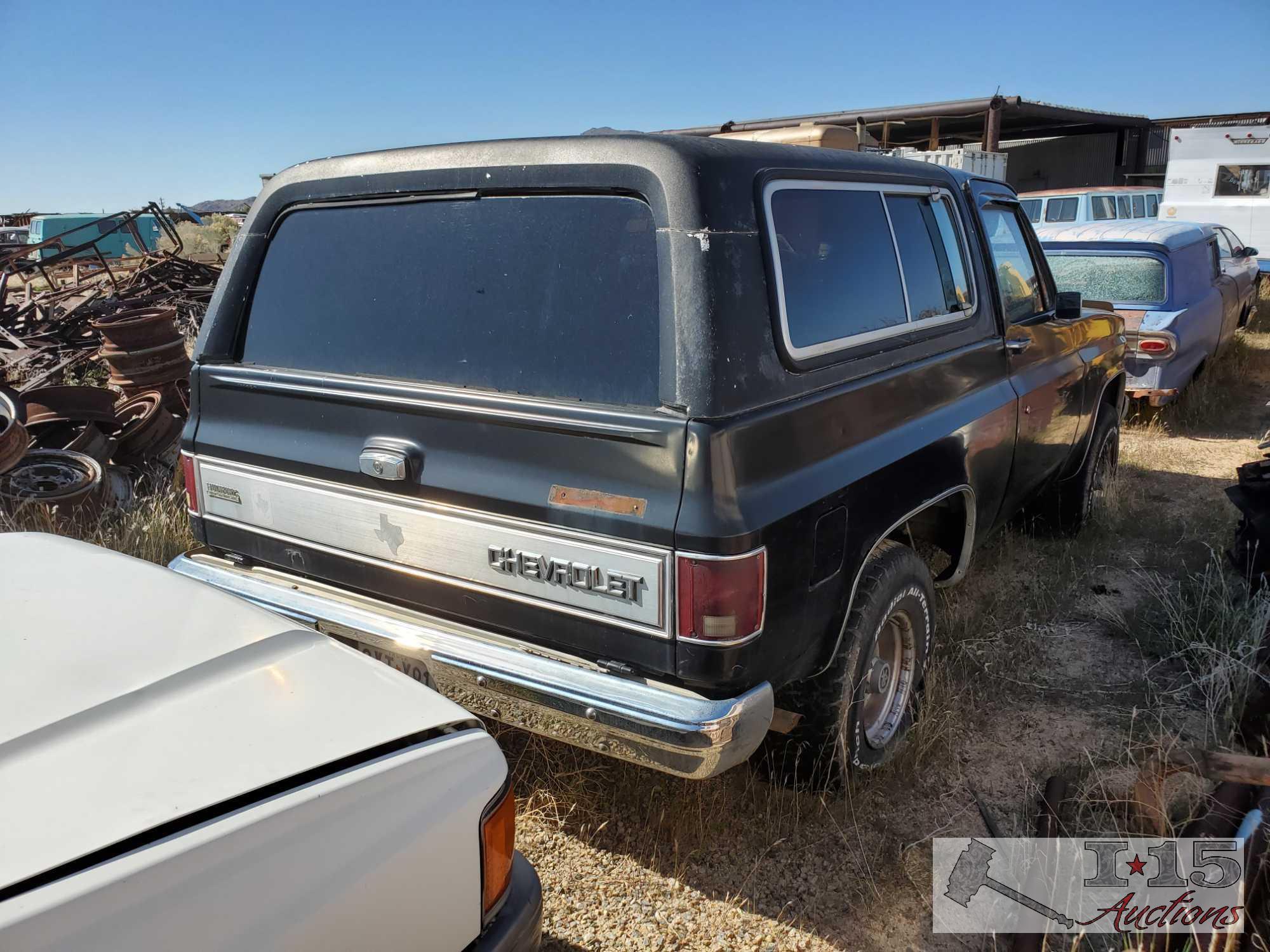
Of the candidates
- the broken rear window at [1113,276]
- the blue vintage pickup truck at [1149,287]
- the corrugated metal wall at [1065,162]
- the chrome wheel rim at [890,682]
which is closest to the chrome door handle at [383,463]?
the chrome wheel rim at [890,682]

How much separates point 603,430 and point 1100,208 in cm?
1563

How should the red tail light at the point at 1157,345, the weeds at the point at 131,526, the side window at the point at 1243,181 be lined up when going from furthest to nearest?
the side window at the point at 1243,181
the red tail light at the point at 1157,345
the weeds at the point at 131,526

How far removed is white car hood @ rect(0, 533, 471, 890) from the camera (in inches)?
53.2

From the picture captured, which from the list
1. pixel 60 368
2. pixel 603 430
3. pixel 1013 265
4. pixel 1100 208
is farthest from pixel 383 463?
pixel 1100 208

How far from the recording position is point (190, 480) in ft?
10.5

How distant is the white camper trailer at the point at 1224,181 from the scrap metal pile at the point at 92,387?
622 inches

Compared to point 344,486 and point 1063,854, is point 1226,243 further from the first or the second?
point 344,486

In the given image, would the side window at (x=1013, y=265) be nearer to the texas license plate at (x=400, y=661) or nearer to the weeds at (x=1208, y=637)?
the weeds at (x=1208, y=637)

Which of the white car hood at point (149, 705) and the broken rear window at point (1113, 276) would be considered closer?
the white car hood at point (149, 705)

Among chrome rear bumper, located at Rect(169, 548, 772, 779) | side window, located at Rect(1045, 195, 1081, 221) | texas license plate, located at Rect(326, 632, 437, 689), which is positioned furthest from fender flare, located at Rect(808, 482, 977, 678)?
side window, located at Rect(1045, 195, 1081, 221)

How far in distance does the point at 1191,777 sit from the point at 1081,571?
2.06 meters

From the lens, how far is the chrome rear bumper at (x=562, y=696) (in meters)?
2.22

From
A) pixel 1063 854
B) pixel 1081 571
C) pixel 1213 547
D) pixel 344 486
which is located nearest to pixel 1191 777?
pixel 1063 854

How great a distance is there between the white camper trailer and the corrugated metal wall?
21.1 feet
